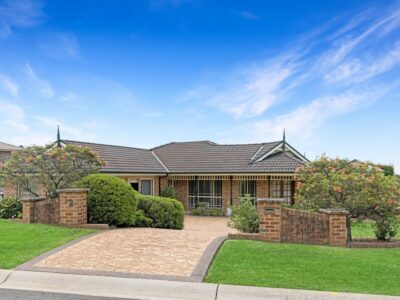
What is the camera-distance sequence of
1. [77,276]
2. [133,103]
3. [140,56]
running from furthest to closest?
[133,103] < [140,56] < [77,276]

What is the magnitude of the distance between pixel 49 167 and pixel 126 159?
33.8 feet

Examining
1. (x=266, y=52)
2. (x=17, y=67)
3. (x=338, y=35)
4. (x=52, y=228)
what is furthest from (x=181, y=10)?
(x=52, y=228)

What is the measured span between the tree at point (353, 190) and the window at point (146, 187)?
15.5 metres

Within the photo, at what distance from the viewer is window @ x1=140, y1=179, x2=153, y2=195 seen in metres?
25.4

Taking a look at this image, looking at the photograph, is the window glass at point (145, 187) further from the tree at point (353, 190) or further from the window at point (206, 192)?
the tree at point (353, 190)

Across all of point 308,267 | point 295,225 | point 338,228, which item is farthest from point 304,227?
point 308,267

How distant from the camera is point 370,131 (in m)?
17.6

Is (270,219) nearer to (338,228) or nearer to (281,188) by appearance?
(338,228)

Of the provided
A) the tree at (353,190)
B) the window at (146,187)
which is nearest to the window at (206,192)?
the window at (146,187)

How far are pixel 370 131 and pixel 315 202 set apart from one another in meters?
8.22

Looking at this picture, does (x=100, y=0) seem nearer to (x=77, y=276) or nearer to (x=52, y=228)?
(x=52, y=228)

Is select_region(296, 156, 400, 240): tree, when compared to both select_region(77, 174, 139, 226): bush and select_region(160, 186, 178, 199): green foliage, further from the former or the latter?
select_region(160, 186, 178, 199): green foliage

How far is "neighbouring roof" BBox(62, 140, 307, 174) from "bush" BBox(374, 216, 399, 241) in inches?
482

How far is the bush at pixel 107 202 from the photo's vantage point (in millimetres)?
12508
